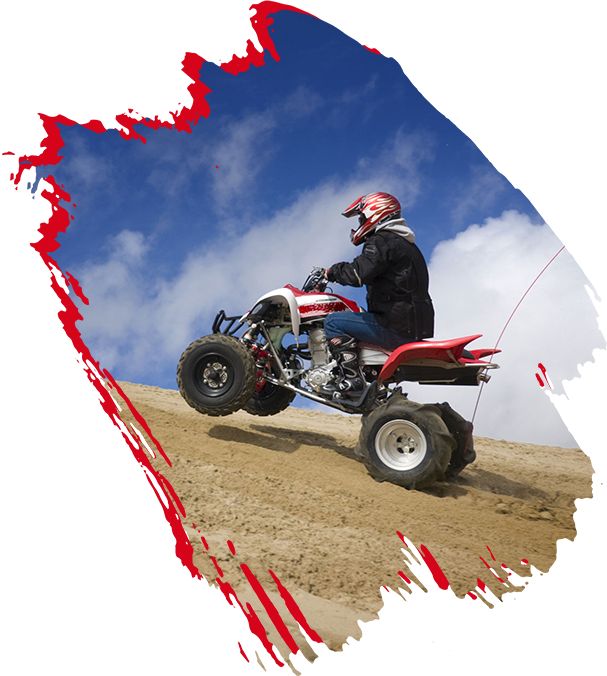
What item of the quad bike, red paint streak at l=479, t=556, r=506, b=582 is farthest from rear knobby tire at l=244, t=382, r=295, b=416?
red paint streak at l=479, t=556, r=506, b=582

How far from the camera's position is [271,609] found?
312cm

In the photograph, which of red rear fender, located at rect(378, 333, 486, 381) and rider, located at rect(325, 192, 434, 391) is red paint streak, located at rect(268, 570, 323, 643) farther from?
rider, located at rect(325, 192, 434, 391)

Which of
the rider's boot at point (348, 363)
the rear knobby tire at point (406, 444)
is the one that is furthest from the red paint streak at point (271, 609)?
the rider's boot at point (348, 363)

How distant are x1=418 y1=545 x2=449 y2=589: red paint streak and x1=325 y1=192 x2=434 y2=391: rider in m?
2.56

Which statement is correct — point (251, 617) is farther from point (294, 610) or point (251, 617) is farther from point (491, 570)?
point (491, 570)

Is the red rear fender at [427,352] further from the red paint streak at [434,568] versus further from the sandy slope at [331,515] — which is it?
the red paint streak at [434,568]

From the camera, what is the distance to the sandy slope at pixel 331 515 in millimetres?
3547

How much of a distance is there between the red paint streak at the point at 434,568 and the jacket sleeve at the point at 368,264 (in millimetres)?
2817

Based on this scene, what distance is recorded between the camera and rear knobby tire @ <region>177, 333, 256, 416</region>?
21.4 feet

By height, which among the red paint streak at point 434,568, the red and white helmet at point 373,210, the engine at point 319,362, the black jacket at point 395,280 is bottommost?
the red paint streak at point 434,568

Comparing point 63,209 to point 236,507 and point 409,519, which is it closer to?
point 236,507

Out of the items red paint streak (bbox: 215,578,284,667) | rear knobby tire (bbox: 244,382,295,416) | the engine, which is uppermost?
the engine

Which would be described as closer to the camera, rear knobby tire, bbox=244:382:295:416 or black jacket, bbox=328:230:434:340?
black jacket, bbox=328:230:434:340

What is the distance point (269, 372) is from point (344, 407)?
107cm
